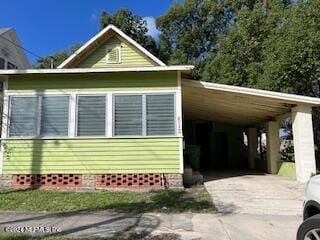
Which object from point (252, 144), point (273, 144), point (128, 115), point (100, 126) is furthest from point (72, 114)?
point (252, 144)

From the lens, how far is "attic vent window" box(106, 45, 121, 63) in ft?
46.4

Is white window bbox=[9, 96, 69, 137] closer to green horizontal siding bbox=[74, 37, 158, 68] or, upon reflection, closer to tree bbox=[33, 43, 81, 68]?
green horizontal siding bbox=[74, 37, 158, 68]

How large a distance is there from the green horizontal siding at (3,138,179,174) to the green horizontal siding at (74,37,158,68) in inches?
159

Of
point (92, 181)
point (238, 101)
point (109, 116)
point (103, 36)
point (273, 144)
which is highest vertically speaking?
point (103, 36)

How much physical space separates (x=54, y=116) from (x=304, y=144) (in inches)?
309

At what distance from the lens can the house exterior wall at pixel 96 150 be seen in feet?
36.5

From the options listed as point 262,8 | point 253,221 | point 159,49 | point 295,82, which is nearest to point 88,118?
point 253,221

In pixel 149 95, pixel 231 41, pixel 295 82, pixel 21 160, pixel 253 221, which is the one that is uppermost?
pixel 231 41

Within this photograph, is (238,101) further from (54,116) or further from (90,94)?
(54,116)

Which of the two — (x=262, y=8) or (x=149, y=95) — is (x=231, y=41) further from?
(x=149, y=95)

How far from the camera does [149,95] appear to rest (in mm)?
11398

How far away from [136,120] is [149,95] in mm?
866

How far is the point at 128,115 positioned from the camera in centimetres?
1134

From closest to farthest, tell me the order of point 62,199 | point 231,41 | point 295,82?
point 62,199 → point 295,82 → point 231,41
